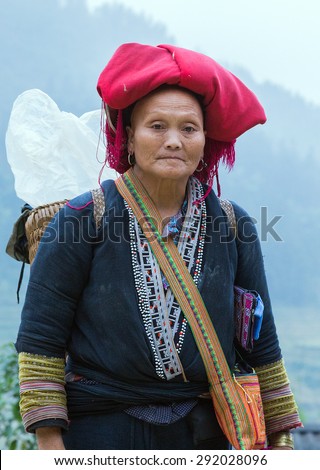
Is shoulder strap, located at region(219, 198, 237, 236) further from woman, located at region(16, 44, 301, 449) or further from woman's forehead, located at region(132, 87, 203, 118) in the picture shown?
woman's forehead, located at region(132, 87, 203, 118)

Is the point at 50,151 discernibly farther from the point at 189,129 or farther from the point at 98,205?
the point at 189,129

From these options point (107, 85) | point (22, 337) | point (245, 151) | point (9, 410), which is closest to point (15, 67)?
point (245, 151)

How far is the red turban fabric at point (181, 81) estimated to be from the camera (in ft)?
7.20

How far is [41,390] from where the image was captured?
211 centimetres

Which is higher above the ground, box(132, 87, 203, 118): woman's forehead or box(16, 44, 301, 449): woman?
box(132, 87, 203, 118): woman's forehead

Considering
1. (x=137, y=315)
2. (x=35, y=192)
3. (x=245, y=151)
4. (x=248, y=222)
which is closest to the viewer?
(x=137, y=315)

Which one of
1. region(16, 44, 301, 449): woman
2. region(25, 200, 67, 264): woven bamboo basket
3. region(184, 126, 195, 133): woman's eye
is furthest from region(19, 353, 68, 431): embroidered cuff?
region(184, 126, 195, 133): woman's eye

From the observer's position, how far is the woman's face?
87.2 inches

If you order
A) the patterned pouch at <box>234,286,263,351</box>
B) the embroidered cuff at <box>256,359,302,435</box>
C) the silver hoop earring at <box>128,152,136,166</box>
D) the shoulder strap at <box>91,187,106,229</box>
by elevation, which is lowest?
the embroidered cuff at <box>256,359,302,435</box>

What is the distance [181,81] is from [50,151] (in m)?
0.71

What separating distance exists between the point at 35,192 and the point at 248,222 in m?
0.78

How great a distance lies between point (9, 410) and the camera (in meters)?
4.00

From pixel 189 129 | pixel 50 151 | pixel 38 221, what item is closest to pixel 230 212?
pixel 189 129

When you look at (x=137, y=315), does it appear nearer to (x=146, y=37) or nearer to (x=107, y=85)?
(x=107, y=85)
